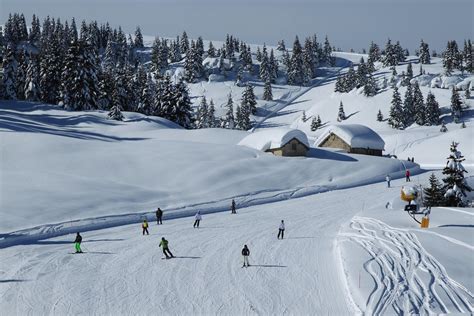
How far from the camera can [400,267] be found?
21969mm

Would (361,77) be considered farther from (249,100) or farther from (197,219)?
(197,219)

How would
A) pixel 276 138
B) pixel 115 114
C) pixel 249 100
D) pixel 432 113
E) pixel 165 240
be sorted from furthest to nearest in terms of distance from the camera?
pixel 249 100
pixel 432 113
pixel 115 114
pixel 276 138
pixel 165 240

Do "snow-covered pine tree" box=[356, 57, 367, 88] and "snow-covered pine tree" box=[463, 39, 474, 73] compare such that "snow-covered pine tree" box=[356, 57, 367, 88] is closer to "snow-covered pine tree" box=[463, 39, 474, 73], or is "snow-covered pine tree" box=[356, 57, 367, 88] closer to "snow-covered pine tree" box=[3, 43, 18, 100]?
"snow-covered pine tree" box=[463, 39, 474, 73]

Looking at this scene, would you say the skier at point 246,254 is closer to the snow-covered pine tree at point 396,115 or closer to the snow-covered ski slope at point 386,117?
the snow-covered ski slope at point 386,117

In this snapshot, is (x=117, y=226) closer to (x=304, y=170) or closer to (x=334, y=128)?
(x=304, y=170)

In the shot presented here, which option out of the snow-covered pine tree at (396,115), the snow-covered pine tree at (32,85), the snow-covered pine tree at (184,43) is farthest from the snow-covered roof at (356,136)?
the snow-covered pine tree at (184,43)

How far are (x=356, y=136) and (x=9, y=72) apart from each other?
52.9 metres

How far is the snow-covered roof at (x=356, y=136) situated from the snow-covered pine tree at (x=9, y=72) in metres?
47.8

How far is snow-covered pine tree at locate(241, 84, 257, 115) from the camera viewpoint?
117137 millimetres

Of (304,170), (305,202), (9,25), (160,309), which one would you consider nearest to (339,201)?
(305,202)

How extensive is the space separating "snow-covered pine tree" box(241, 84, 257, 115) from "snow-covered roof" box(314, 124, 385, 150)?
5562 centimetres

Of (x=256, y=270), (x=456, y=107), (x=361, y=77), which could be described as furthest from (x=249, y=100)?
(x=256, y=270)

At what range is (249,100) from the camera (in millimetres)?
125750

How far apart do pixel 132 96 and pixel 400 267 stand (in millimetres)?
65053
